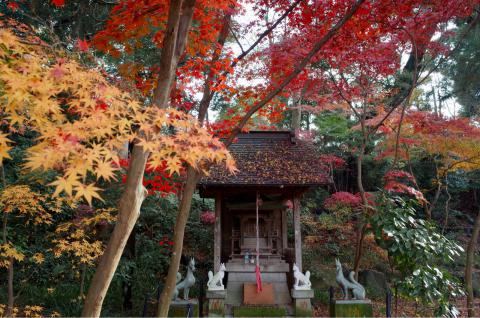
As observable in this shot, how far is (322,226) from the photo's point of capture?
1171 cm

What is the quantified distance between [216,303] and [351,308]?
257 cm

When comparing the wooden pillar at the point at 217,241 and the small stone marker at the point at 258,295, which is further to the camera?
the wooden pillar at the point at 217,241

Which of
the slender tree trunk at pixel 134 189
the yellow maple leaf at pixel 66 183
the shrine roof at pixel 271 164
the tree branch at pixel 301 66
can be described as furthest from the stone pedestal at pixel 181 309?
the yellow maple leaf at pixel 66 183

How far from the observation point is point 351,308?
670 centimetres

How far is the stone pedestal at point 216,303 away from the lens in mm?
6793

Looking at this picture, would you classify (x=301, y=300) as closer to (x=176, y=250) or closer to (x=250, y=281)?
(x=250, y=281)

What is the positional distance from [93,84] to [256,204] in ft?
16.9

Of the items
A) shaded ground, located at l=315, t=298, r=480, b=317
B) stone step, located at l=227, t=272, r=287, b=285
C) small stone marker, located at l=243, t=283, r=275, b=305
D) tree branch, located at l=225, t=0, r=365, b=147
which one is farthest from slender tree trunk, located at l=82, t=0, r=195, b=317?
shaded ground, located at l=315, t=298, r=480, b=317

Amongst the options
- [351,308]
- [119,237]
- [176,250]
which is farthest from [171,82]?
[351,308]

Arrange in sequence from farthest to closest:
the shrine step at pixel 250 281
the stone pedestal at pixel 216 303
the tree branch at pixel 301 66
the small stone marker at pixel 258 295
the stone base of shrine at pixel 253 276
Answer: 1. the stone base of shrine at pixel 253 276
2. the shrine step at pixel 250 281
3. the small stone marker at pixel 258 295
4. the stone pedestal at pixel 216 303
5. the tree branch at pixel 301 66

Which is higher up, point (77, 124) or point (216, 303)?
point (77, 124)

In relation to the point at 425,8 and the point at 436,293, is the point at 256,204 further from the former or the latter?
the point at 425,8

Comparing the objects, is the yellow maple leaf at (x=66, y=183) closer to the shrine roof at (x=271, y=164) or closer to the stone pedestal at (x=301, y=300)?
the shrine roof at (x=271, y=164)

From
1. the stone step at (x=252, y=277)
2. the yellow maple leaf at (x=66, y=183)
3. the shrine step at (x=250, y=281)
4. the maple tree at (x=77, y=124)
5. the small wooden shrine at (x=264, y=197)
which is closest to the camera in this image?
the yellow maple leaf at (x=66, y=183)
